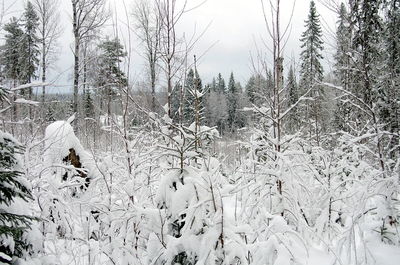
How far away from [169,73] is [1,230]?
286 centimetres

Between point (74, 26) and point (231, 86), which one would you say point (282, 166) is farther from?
point (231, 86)

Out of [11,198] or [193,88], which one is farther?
[193,88]

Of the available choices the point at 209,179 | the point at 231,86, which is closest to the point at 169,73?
the point at 209,179

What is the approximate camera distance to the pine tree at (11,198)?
2.78 meters

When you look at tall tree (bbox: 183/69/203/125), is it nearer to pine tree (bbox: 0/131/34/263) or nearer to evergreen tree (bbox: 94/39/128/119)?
evergreen tree (bbox: 94/39/128/119)

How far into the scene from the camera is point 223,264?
2656 mm

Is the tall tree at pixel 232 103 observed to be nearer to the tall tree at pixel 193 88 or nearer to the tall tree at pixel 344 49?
the tall tree at pixel 344 49

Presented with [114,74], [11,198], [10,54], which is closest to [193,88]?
[114,74]

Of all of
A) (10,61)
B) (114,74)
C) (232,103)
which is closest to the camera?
(114,74)

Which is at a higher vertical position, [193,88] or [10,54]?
[10,54]

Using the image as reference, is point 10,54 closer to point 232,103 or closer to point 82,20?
point 82,20

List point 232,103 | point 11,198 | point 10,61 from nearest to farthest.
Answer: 1. point 11,198
2. point 10,61
3. point 232,103

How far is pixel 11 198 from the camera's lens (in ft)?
9.46

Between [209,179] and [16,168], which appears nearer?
[209,179]
